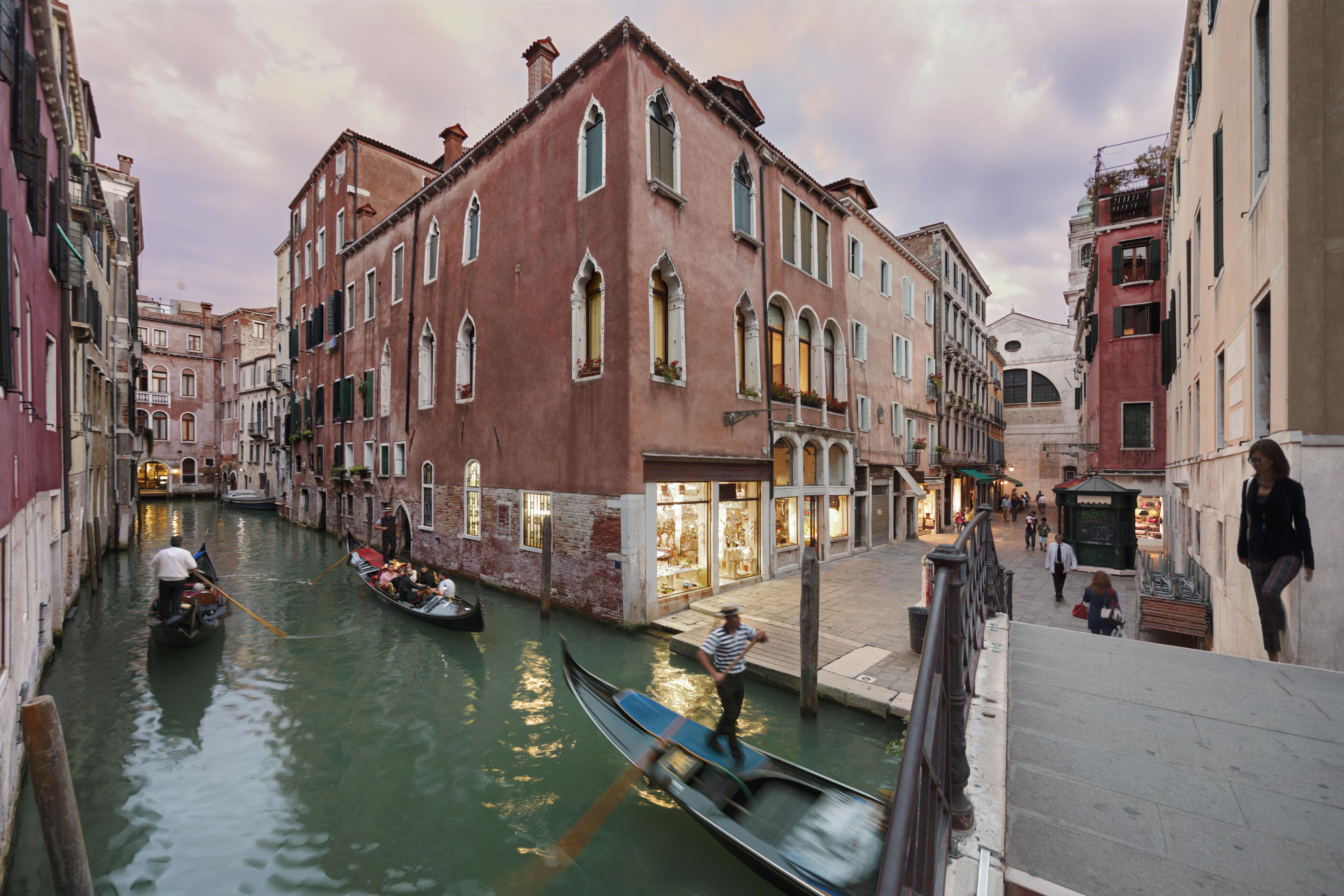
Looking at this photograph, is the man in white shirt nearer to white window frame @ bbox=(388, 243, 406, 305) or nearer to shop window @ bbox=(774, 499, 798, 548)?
white window frame @ bbox=(388, 243, 406, 305)

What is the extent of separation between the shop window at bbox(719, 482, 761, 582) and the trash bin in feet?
14.9

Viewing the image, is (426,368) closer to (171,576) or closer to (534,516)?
(534,516)

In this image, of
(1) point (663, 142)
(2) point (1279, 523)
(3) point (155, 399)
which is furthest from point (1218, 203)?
(3) point (155, 399)

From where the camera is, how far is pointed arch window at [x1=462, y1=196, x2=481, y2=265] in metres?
13.8

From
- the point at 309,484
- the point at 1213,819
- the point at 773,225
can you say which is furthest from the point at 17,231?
the point at 309,484

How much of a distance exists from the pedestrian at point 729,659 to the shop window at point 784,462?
8210 millimetres

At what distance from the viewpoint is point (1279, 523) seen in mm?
3764

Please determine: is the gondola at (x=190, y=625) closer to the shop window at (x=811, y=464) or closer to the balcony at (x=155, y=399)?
the shop window at (x=811, y=464)

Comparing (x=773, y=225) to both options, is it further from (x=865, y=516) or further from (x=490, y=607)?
(x=490, y=607)

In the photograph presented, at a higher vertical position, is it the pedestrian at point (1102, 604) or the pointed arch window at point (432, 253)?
the pointed arch window at point (432, 253)

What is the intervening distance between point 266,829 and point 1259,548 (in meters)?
7.88

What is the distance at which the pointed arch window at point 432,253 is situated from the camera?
1543 cm

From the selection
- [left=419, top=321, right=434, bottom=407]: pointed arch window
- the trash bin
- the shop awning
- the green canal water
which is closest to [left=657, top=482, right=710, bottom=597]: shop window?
the green canal water

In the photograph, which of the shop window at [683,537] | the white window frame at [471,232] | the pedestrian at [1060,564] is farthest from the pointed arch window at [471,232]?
the pedestrian at [1060,564]
